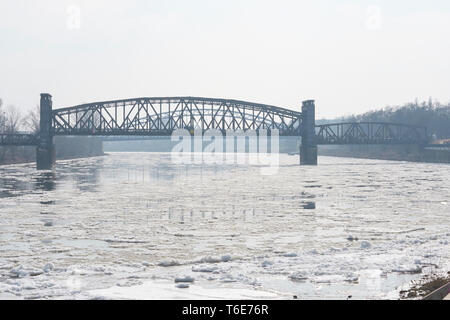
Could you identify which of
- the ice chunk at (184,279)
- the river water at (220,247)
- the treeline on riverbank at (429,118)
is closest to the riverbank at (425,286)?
the river water at (220,247)

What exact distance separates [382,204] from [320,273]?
64.7 ft

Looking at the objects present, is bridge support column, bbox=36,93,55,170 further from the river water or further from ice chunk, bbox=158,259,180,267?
ice chunk, bbox=158,259,180,267

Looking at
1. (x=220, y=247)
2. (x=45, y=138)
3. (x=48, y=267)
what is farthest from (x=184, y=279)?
(x=45, y=138)

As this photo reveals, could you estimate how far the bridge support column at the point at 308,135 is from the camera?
114688 millimetres

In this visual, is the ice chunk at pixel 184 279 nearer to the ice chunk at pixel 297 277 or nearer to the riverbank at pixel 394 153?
the ice chunk at pixel 297 277

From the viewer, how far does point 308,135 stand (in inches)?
4611

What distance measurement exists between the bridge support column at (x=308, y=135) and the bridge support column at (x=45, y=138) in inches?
2024

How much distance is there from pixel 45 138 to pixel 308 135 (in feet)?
181

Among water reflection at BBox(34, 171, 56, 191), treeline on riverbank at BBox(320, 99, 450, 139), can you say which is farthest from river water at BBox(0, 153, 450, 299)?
treeline on riverbank at BBox(320, 99, 450, 139)

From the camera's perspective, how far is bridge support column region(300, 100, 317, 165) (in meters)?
115

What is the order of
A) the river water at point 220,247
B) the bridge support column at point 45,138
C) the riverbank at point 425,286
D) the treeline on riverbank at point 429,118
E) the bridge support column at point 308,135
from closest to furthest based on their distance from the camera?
the riverbank at point 425,286 < the river water at point 220,247 < the bridge support column at point 45,138 < the bridge support column at point 308,135 < the treeline on riverbank at point 429,118

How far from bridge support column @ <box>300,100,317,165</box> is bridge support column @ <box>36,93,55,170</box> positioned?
169 ft
